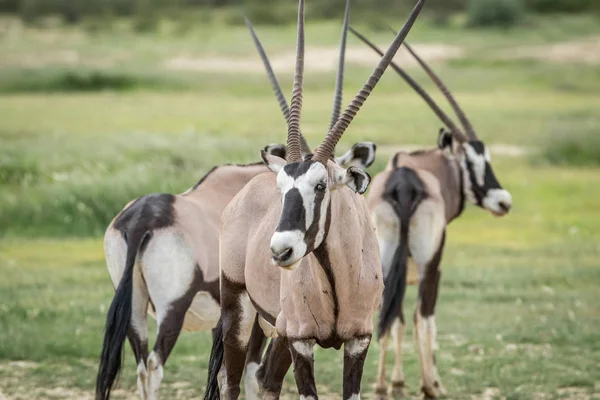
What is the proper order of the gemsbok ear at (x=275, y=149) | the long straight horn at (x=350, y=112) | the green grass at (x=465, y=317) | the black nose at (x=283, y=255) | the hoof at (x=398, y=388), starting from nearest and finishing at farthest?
the black nose at (x=283, y=255), the long straight horn at (x=350, y=112), the gemsbok ear at (x=275, y=149), the hoof at (x=398, y=388), the green grass at (x=465, y=317)

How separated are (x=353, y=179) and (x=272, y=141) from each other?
63.9ft

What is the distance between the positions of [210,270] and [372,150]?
244 cm


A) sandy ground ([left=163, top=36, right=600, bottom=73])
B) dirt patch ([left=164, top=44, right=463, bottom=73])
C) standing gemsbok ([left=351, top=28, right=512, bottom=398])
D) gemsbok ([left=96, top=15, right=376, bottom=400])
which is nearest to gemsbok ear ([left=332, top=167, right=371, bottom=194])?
gemsbok ([left=96, top=15, right=376, bottom=400])

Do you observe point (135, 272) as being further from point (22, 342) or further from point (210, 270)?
point (22, 342)

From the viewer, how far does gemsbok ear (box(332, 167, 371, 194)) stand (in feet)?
20.9

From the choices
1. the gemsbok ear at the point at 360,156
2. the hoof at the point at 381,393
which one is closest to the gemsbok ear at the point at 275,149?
the gemsbok ear at the point at 360,156

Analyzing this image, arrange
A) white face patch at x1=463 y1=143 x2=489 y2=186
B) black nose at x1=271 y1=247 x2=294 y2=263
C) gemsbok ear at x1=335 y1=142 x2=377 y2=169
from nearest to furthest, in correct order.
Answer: black nose at x1=271 y1=247 x2=294 y2=263
gemsbok ear at x1=335 y1=142 x2=377 y2=169
white face patch at x1=463 y1=143 x2=489 y2=186

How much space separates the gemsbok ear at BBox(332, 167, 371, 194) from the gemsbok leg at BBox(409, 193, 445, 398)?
12.2 feet

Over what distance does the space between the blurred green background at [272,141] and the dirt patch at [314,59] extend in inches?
4.3

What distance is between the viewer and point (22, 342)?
444 inches

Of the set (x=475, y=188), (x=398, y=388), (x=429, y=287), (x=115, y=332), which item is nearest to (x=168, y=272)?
(x=115, y=332)

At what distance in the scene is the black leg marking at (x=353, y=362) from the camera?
21.7 ft

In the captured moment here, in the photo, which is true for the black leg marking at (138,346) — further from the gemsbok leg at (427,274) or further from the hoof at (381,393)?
the gemsbok leg at (427,274)

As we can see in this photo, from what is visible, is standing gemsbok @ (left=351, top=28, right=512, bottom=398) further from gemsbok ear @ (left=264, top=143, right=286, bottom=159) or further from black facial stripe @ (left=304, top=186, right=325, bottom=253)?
black facial stripe @ (left=304, top=186, right=325, bottom=253)
